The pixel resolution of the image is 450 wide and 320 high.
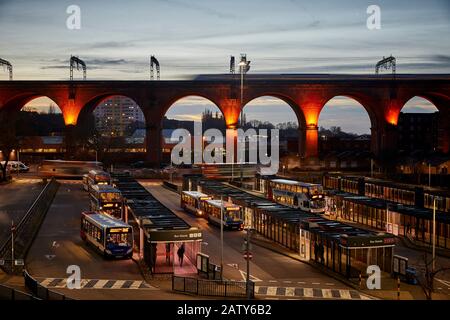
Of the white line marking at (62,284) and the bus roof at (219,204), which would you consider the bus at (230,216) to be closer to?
the bus roof at (219,204)

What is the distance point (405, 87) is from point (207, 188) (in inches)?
1528

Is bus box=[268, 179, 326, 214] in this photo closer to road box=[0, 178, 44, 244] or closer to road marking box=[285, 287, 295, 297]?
road box=[0, 178, 44, 244]

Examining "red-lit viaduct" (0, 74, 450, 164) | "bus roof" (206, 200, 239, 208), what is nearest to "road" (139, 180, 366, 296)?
"bus roof" (206, 200, 239, 208)

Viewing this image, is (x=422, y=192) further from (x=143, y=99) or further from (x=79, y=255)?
(x=143, y=99)

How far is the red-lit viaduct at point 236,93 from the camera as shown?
241ft

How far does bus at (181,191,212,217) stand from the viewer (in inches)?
1535

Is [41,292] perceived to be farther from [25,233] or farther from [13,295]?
[25,233]

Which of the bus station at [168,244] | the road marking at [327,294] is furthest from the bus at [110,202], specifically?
A: the road marking at [327,294]

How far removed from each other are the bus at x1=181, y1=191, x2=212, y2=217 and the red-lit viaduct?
32.1 m

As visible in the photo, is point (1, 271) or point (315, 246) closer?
point (1, 271)

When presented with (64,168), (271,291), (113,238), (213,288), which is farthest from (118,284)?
(64,168)

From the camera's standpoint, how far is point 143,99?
Result: 74.4 m

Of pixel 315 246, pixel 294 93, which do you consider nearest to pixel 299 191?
pixel 315 246

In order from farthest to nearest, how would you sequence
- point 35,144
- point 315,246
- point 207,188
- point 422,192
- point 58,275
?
1. point 35,144
2. point 207,188
3. point 422,192
4. point 315,246
5. point 58,275
